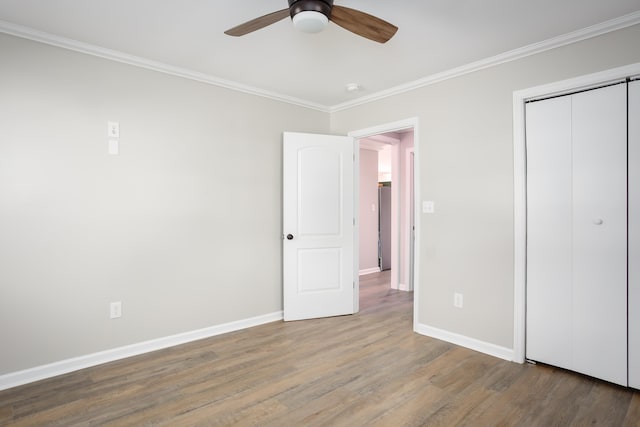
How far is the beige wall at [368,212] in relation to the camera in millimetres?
6617

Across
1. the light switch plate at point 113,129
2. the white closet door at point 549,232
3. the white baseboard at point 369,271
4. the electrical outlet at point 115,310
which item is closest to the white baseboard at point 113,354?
the electrical outlet at point 115,310

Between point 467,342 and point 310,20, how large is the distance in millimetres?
2843

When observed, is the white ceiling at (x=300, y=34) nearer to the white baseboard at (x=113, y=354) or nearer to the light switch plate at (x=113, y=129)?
the light switch plate at (x=113, y=129)

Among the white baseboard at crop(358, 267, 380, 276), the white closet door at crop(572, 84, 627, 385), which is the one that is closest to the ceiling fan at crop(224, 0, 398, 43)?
the white closet door at crop(572, 84, 627, 385)

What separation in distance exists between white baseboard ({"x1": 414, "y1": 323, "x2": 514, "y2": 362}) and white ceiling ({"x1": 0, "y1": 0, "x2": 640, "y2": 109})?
239cm

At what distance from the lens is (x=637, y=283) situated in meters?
2.36

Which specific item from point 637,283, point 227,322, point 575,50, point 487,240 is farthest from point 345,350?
point 575,50

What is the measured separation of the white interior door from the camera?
3.93 m

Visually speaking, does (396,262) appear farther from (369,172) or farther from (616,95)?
(616,95)

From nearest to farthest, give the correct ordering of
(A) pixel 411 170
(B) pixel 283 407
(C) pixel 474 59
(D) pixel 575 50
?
(B) pixel 283 407
(D) pixel 575 50
(C) pixel 474 59
(A) pixel 411 170

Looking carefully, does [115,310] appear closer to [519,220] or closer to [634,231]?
[519,220]

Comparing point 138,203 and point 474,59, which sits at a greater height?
point 474,59

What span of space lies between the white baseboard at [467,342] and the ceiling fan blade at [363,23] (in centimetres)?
255

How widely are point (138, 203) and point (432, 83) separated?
2849mm
